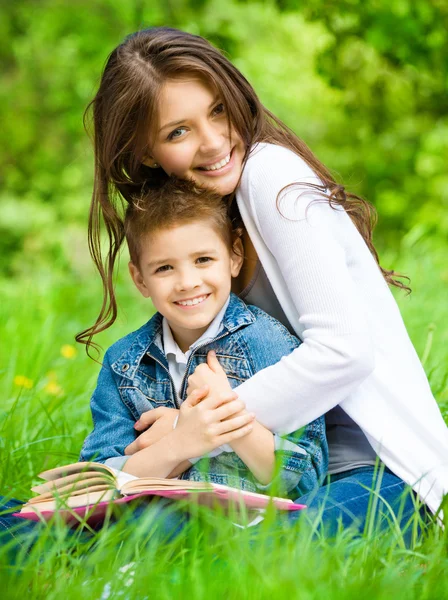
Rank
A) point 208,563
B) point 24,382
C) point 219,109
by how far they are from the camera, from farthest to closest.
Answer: point 24,382 < point 219,109 < point 208,563

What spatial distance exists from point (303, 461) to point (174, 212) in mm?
685

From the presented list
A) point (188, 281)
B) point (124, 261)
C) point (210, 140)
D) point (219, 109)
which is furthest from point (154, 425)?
point (124, 261)

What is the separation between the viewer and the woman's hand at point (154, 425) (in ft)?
6.34

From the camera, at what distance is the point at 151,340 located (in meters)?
2.13

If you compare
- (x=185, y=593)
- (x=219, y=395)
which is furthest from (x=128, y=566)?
(x=219, y=395)

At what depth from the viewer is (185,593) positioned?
1403mm

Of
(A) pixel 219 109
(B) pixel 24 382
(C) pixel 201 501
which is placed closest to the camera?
(C) pixel 201 501

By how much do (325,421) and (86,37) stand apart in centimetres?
465

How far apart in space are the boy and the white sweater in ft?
0.26

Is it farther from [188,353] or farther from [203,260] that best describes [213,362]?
[203,260]

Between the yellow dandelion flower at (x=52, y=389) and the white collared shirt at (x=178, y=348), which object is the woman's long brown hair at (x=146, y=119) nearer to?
the white collared shirt at (x=178, y=348)

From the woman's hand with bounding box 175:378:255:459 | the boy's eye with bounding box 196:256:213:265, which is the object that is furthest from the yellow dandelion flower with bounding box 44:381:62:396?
the woman's hand with bounding box 175:378:255:459

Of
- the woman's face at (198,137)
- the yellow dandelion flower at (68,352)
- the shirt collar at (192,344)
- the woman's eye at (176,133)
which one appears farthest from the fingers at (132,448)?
the yellow dandelion flower at (68,352)

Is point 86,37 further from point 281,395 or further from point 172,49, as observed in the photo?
point 281,395
